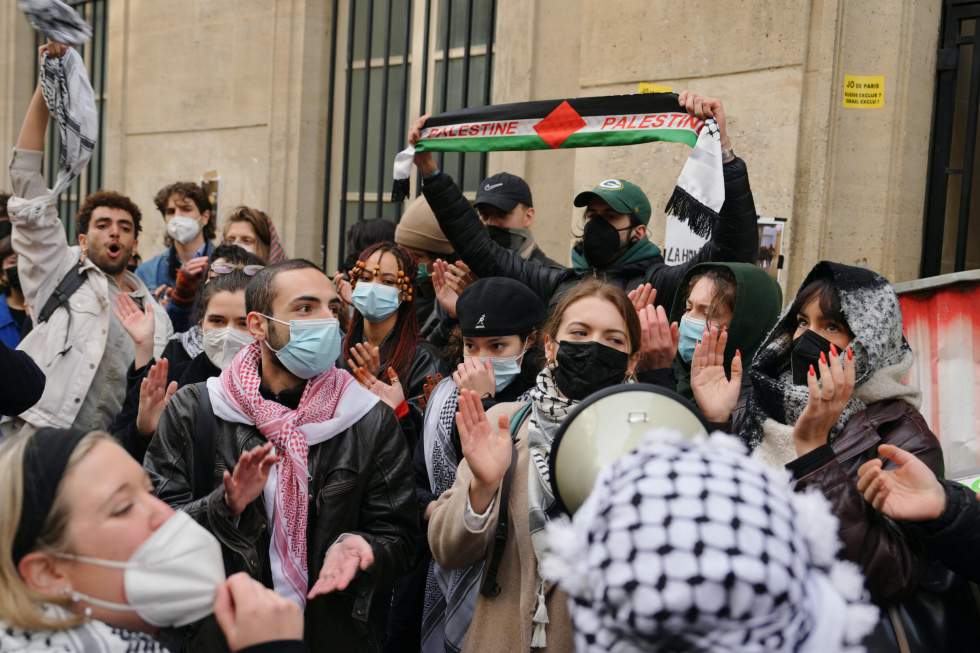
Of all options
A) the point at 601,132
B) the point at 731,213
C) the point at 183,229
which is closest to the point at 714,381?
the point at 731,213

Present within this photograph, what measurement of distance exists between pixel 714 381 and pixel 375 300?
6.21 ft

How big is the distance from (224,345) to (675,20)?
3.79 metres

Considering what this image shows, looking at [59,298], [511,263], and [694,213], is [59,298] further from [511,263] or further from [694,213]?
[694,213]

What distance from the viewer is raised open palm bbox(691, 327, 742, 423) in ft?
9.72

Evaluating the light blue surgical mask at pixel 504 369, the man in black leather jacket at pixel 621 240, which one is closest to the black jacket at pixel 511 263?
the man in black leather jacket at pixel 621 240

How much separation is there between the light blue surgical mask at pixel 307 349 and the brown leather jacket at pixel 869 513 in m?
1.51

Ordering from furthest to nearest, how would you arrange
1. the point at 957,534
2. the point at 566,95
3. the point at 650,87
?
the point at 566,95 → the point at 650,87 → the point at 957,534

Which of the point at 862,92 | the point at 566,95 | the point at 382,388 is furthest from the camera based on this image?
the point at 566,95

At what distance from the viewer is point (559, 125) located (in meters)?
4.73

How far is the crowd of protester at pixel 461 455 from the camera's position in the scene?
149 centimetres

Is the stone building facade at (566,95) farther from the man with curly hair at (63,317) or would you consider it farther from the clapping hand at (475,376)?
the man with curly hair at (63,317)

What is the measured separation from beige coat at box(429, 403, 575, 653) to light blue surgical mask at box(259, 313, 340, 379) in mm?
662

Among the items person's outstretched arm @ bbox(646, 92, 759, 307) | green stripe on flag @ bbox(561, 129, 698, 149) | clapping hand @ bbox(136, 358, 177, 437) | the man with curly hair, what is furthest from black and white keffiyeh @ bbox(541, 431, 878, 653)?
the man with curly hair

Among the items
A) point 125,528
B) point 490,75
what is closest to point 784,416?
point 125,528
